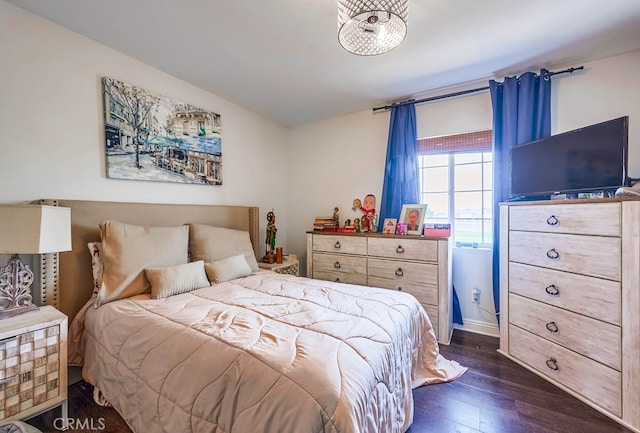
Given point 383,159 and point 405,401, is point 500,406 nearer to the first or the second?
point 405,401

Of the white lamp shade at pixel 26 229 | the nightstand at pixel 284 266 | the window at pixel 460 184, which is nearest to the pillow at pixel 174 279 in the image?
the white lamp shade at pixel 26 229

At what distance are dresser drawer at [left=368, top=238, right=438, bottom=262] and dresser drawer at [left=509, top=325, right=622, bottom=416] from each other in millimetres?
857

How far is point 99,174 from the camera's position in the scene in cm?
199

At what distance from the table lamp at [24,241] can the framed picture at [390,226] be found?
8.46 feet

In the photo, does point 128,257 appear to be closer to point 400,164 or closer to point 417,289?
point 417,289

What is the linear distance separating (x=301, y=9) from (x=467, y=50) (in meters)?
1.36

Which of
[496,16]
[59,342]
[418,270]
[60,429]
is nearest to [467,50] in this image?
[496,16]

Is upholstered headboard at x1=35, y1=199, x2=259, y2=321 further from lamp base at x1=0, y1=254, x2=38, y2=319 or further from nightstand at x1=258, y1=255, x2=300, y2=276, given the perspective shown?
nightstand at x1=258, y1=255, x2=300, y2=276

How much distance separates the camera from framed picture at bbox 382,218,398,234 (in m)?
2.83

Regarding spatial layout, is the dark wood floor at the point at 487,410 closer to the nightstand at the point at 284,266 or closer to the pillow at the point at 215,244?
the pillow at the point at 215,244

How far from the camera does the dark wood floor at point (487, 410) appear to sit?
1462 mm

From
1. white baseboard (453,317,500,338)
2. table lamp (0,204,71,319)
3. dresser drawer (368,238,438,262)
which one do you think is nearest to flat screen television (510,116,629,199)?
dresser drawer (368,238,438,262)

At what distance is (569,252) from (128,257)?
3056 mm

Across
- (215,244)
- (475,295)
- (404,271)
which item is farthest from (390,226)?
(215,244)
